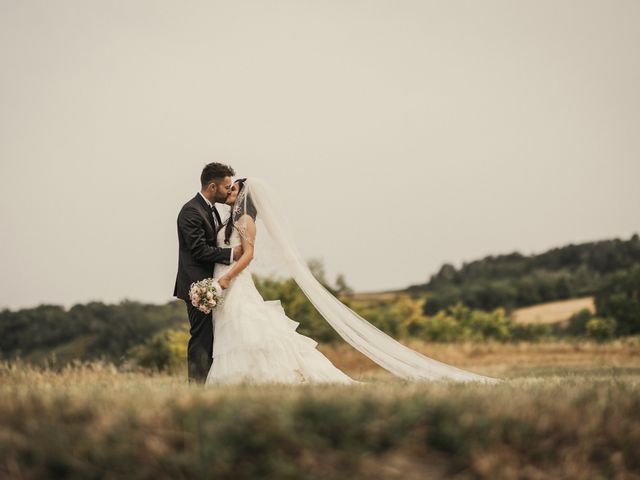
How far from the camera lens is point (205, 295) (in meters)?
8.73

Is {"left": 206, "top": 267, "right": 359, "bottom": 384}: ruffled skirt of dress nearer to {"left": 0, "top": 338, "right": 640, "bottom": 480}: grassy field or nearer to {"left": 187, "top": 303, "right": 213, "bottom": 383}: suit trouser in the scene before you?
{"left": 187, "top": 303, "right": 213, "bottom": 383}: suit trouser

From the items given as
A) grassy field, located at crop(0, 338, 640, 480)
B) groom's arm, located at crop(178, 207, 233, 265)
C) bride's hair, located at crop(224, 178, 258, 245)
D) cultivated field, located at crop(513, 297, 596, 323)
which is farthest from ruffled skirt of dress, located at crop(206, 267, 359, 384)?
cultivated field, located at crop(513, 297, 596, 323)

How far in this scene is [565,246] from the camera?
80.8 m

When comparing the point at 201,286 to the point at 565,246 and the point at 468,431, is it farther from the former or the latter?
the point at 565,246

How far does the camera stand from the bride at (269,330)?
28.6 feet

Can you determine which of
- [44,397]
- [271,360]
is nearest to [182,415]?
[44,397]

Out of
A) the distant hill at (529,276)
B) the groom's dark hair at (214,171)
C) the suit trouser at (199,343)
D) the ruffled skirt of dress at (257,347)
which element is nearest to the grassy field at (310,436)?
the ruffled skirt of dress at (257,347)

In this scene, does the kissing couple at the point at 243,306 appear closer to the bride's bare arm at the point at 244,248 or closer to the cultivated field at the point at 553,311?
the bride's bare arm at the point at 244,248

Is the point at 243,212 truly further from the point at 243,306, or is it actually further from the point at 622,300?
the point at 622,300

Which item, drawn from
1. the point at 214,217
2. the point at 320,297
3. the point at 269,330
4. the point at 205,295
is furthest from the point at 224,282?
the point at 320,297

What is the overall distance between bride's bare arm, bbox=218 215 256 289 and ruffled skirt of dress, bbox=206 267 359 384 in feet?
0.67

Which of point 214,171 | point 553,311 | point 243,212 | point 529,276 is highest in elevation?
point 214,171

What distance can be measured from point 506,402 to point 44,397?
12.6ft

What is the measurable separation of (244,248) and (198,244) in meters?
0.61
